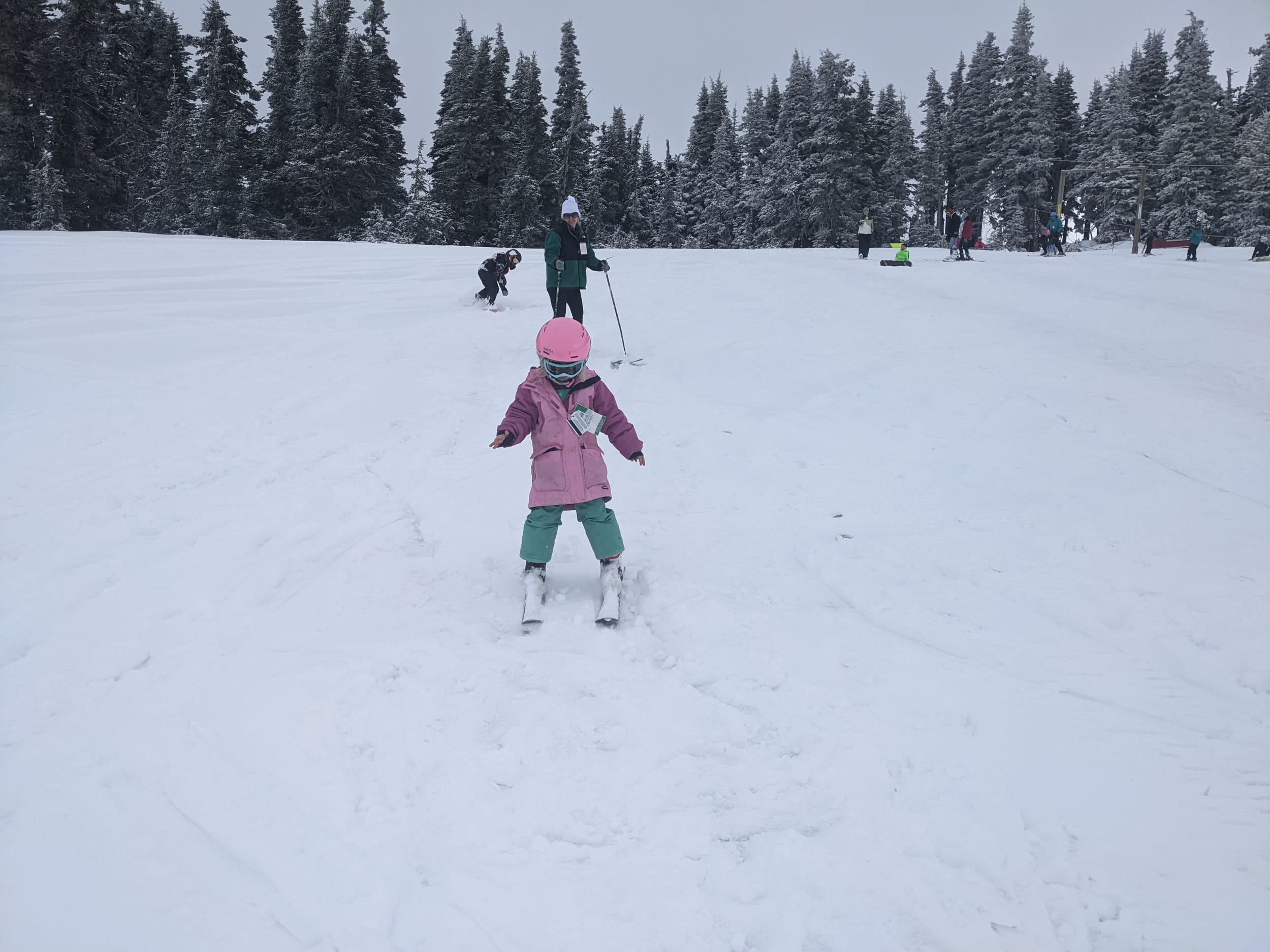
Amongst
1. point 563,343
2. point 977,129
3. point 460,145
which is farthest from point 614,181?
point 563,343

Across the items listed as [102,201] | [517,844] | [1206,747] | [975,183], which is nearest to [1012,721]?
[1206,747]

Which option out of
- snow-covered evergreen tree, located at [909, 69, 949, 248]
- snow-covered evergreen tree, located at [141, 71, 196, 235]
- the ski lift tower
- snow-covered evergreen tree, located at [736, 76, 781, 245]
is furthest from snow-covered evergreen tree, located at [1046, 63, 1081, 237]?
snow-covered evergreen tree, located at [141, 71, 196, 235]

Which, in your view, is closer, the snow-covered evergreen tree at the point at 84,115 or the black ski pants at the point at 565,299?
the black ski pants at the point at 565,299

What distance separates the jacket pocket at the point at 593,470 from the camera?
452 cm

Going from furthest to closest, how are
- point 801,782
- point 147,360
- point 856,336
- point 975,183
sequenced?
point 975,183, point 856,336, point 147,360, point 801,782

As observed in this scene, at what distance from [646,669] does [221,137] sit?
44.2m

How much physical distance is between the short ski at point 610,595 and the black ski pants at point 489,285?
31.1ft

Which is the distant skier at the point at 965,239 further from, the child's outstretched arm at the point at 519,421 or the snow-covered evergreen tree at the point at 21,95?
the snow-covered evergreen tree at the point at 21,95

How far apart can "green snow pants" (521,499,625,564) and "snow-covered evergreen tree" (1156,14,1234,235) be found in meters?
49.4

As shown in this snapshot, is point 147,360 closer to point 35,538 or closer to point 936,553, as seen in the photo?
point 35,538

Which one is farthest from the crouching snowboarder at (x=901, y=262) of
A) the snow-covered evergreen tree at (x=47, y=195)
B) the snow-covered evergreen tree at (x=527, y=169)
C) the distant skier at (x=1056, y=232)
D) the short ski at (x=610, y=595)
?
the snow-covered evergreen tree at (x=47, y=195)

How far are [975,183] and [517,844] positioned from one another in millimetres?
59973

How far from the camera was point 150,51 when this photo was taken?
4384 cm

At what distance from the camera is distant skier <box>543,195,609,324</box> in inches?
375
